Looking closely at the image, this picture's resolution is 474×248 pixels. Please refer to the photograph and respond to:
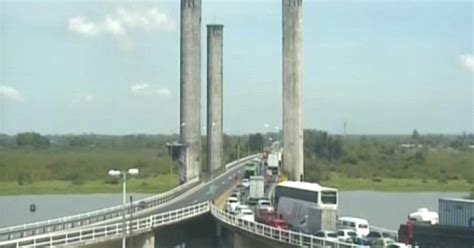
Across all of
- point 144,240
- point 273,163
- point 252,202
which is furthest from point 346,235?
point 273,163

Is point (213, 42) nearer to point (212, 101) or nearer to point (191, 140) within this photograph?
point (212, 101)

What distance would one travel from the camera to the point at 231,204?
79.7 m

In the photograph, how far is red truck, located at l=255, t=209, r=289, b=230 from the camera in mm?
63194

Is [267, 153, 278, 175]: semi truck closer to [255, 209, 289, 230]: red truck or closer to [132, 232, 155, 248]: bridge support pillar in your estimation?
[255, 209, 289, 230]: red truck

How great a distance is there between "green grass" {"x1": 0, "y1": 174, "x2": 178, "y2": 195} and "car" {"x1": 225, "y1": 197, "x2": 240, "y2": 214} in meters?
63.6

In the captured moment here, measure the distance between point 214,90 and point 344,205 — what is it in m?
31.6

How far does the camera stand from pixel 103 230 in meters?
52.3

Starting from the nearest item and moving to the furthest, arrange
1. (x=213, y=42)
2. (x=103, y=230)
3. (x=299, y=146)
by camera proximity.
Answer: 1. (x=103, y=230)
2. (x=299, y=146)
3. (x=213, y=42)

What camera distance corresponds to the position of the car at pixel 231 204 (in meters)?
75.1

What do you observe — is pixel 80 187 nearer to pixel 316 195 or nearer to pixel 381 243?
pixel 316 195

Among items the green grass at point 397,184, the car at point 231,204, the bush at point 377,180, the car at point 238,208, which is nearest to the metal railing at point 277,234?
the car at point 238,208

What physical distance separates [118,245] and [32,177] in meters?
116

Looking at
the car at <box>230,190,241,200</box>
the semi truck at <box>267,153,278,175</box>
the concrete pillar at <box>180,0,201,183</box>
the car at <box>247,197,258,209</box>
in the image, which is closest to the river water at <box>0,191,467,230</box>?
the semi truck at <box>267,153,278,175</box>

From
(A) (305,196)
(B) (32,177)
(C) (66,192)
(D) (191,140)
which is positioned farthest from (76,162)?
(A) (305,196)
